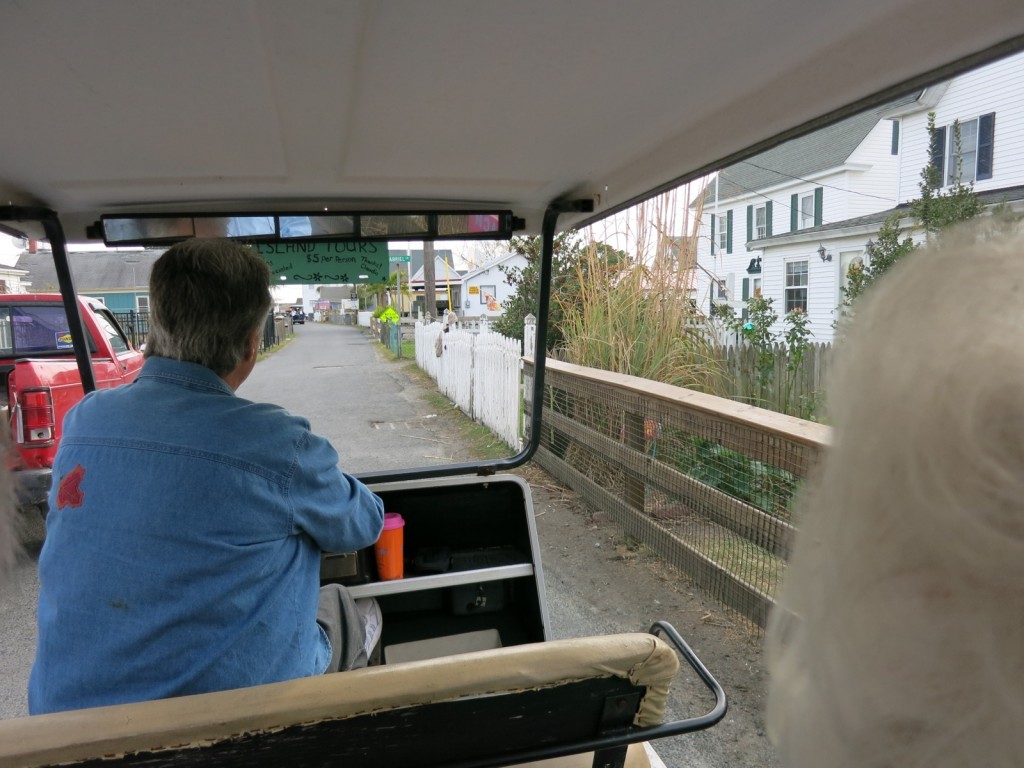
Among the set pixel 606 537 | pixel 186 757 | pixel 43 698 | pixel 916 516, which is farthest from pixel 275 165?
pixel 606 537

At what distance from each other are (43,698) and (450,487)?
178cm

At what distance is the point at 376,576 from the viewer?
2746mm

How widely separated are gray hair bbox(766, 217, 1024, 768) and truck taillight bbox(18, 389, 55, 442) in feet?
19.8

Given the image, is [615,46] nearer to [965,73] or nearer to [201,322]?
[965,73]

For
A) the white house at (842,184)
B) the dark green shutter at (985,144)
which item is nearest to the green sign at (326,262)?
the white house at (842,184)

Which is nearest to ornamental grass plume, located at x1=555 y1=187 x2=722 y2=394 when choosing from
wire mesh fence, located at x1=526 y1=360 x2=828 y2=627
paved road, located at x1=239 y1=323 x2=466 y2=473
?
wire mesh fence, located at x1=526 y1=360 x2=828 y2=627

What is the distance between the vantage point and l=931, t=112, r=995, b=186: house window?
31.9 feet

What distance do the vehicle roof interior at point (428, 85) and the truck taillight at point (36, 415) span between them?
320 centimetres

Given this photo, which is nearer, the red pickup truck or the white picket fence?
the red pickup truck

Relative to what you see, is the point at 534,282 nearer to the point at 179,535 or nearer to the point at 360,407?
the point at 360,407

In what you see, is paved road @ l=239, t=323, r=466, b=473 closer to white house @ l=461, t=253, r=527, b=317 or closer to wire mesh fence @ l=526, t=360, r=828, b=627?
wire mesh fence @ l=526, t=360, r=828, b=627

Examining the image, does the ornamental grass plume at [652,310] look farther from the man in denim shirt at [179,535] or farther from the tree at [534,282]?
the man in denim shirt at [179,535]

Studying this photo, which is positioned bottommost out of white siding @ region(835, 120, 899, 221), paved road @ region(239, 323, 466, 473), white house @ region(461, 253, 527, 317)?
paved road @ region(239, 323, 466, 473)

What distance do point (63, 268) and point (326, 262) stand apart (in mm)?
1072
